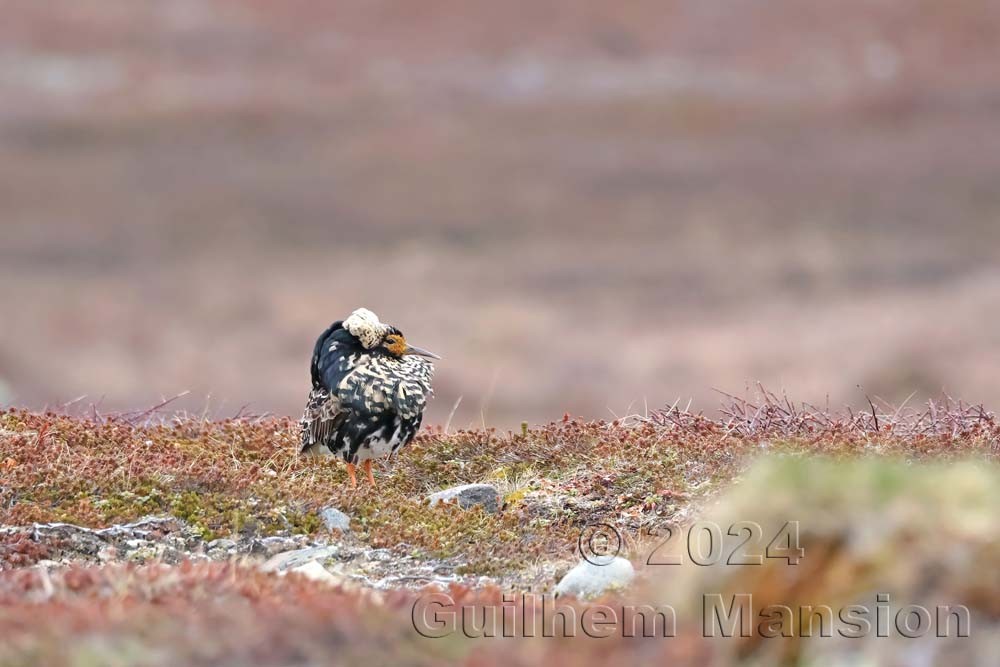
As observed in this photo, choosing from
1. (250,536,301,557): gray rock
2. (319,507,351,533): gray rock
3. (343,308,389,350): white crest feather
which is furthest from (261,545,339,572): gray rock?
(343,308,389,350): white crest feather

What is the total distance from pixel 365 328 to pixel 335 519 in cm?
170

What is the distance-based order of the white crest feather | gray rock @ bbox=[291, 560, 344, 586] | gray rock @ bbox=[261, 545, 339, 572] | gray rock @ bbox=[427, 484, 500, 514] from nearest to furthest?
gray rock @ bbox=[291, 560, 344, 586]
gray rock @ bbox=[261, 545, 339, 572]
gray rock @ bbox=[427, 484, 500, 514]
the white crest feather

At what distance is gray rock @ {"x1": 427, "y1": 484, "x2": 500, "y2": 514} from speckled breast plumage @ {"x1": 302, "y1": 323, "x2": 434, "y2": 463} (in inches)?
21.1

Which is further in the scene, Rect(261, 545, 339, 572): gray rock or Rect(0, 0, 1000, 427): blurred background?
Rect(0, 0, 1000, 427): blurred background

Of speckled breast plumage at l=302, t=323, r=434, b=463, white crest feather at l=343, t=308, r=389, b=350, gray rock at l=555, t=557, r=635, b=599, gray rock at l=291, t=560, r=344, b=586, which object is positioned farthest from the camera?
white crest feather at l=343, t=308, r=389, b=350

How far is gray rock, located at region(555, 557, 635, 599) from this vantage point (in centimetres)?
800

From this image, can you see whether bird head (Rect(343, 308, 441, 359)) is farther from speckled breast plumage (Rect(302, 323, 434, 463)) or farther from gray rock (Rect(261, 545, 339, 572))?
gray rock (Rect(261, 545, 339, 572))

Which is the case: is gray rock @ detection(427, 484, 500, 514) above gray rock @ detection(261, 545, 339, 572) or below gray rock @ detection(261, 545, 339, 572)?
above

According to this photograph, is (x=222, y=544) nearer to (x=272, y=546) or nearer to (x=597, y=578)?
(x=272, y=546)

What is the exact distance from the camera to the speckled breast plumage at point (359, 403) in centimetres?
1067

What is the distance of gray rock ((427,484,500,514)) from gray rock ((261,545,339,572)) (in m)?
1.06

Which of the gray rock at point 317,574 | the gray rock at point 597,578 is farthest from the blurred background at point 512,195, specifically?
the gray rock at point 317,574

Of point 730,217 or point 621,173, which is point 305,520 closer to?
point 730,217

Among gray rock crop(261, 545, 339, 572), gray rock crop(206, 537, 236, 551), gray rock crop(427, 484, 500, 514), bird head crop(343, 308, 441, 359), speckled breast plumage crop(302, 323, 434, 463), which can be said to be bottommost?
gray rock crop(261, 545, 339, 572)
